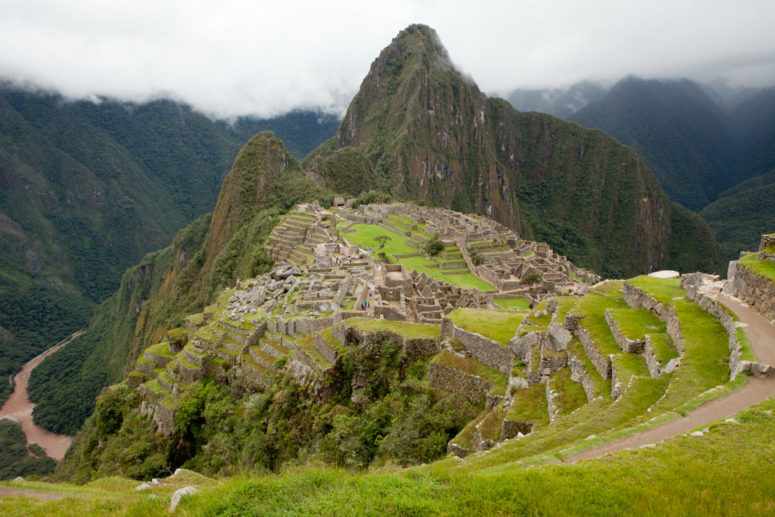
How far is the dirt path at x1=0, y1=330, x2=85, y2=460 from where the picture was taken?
57.2 metres

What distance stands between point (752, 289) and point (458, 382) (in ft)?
25.3

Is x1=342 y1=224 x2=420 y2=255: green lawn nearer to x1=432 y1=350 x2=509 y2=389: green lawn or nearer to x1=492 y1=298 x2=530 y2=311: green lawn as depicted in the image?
x1=492 y1=298 x2=530 y2=311: green lawn

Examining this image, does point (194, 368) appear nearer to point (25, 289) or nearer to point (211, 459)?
point (211, 459)

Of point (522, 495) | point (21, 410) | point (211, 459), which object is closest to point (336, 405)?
point (211, 459)

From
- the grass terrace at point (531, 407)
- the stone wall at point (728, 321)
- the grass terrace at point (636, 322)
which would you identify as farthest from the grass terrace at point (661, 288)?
the grass terrace at point (531, 407)

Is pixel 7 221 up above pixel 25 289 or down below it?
above

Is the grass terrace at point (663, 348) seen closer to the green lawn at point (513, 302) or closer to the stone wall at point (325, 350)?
the stone wall at point (325, 350)

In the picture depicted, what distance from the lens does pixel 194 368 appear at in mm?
22891

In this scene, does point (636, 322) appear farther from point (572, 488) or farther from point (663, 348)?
point (572, 488)

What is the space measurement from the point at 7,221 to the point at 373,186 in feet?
476

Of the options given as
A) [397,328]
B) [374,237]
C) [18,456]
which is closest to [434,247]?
[374,237]

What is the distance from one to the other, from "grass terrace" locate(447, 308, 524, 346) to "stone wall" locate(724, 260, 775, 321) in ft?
19.1

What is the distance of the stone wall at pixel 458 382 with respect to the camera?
1221cm

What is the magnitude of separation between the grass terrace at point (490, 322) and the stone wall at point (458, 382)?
146 cm
